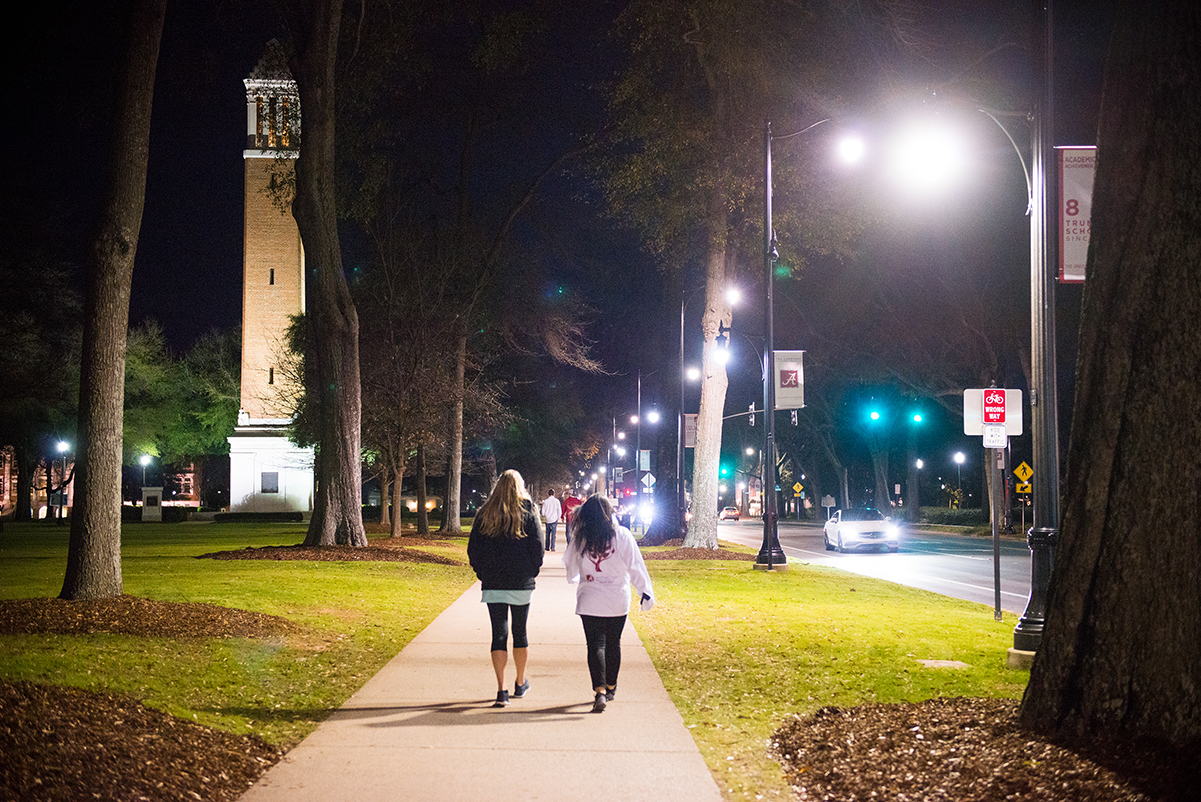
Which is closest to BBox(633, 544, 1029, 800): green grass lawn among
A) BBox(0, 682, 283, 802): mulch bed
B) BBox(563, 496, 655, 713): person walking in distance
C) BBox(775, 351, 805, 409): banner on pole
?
BBox(563, 496, 655, 713): person walking in distance

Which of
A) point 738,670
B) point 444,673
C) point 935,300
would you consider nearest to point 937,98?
point 738,670

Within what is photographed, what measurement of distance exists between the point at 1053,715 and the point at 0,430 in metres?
53.4

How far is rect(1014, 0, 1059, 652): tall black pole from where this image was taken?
1012 centimetres

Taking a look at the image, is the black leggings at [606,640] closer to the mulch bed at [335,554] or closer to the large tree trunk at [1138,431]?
the large tree trunk at [1138,431]

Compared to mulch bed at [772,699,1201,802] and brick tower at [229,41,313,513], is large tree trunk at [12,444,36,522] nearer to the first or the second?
brick tower at [229,41,313,513]

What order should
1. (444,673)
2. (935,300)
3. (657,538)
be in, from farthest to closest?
(935,300), (657,538), (444,673)

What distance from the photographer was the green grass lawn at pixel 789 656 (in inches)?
306

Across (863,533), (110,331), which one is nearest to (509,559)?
(110,331)

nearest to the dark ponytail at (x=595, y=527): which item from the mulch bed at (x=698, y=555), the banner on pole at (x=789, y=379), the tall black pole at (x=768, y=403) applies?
the tall black pole at (x=768, y=403)

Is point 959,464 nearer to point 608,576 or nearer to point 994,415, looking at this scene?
point 994,415

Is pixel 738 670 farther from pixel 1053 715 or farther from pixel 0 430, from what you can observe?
pixel 0 430

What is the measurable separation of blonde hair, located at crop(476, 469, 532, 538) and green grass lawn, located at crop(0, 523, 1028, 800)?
71.2 inches

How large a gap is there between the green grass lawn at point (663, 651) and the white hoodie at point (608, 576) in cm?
102

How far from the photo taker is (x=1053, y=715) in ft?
19.9
